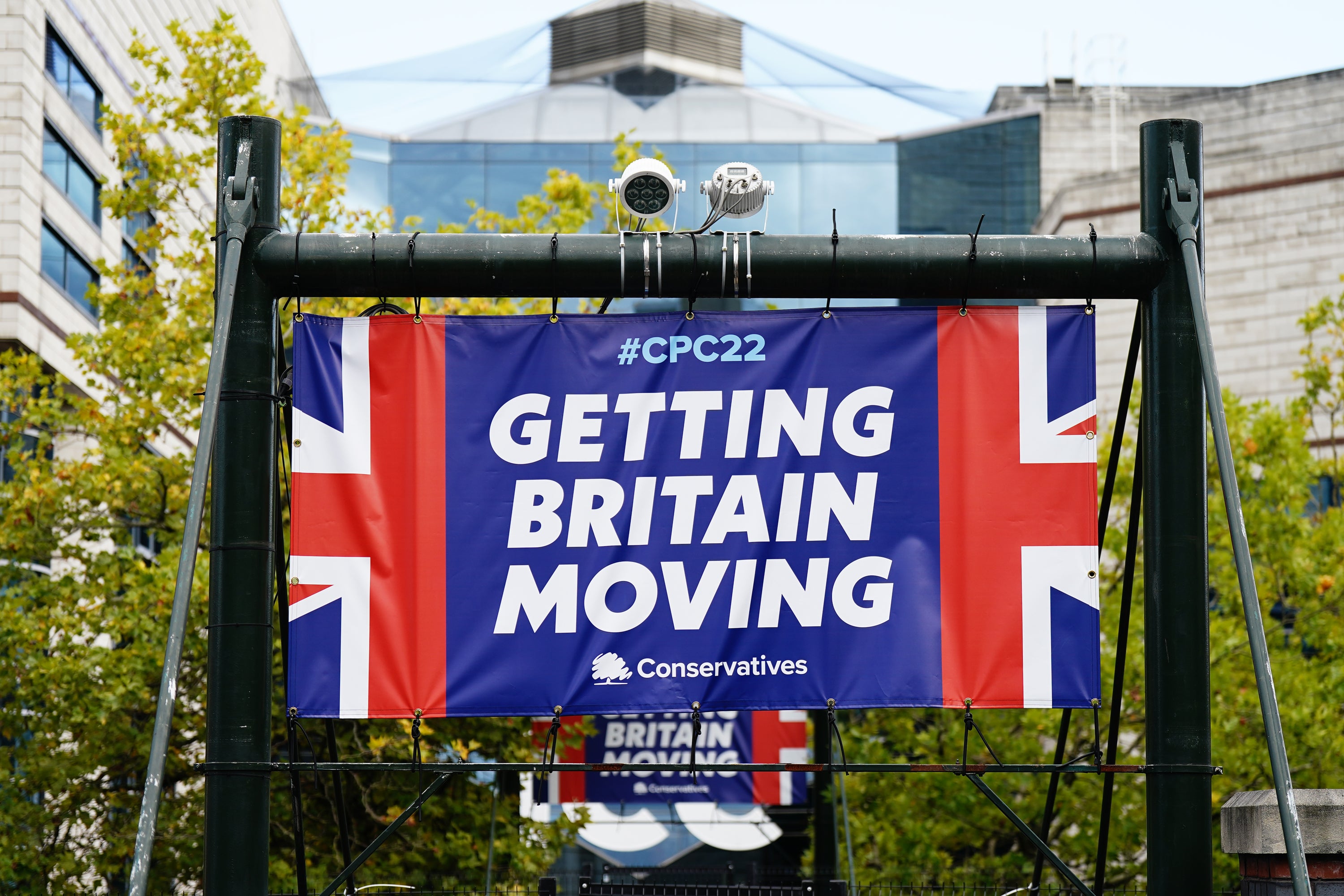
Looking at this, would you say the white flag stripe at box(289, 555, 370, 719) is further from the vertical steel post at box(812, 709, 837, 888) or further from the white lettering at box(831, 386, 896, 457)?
the vertical steel post at box(812, 709, 837, 888)

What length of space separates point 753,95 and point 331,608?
4535cm

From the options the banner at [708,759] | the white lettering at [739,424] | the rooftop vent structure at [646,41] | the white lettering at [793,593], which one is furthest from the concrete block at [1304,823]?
the rooftop vent structure at [646,41]

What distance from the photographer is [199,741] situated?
15.7 m

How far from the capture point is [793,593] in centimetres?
721

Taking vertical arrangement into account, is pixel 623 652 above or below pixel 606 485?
below

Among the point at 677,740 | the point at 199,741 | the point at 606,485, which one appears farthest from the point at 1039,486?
the point at 677,740

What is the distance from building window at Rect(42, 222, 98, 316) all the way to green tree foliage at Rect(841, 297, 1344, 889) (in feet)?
61.3

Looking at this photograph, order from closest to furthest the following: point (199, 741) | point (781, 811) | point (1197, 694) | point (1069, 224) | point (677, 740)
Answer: point (1197, 694)
point (199, 741)
point (677, 740)
point (781, 811)
point (1069, 224)

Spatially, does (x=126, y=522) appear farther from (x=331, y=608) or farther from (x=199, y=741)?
(x=331, y=608)

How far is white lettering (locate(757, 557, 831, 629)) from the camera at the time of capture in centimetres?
720

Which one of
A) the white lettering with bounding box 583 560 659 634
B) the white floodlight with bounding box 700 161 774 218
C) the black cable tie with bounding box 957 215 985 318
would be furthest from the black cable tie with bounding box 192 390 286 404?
the black cable tie with bounding box 957 215 985 318

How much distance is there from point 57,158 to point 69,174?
715 mm

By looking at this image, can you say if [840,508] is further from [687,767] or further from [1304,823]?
[1304,823]

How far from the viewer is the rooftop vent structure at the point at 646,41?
53.0m
